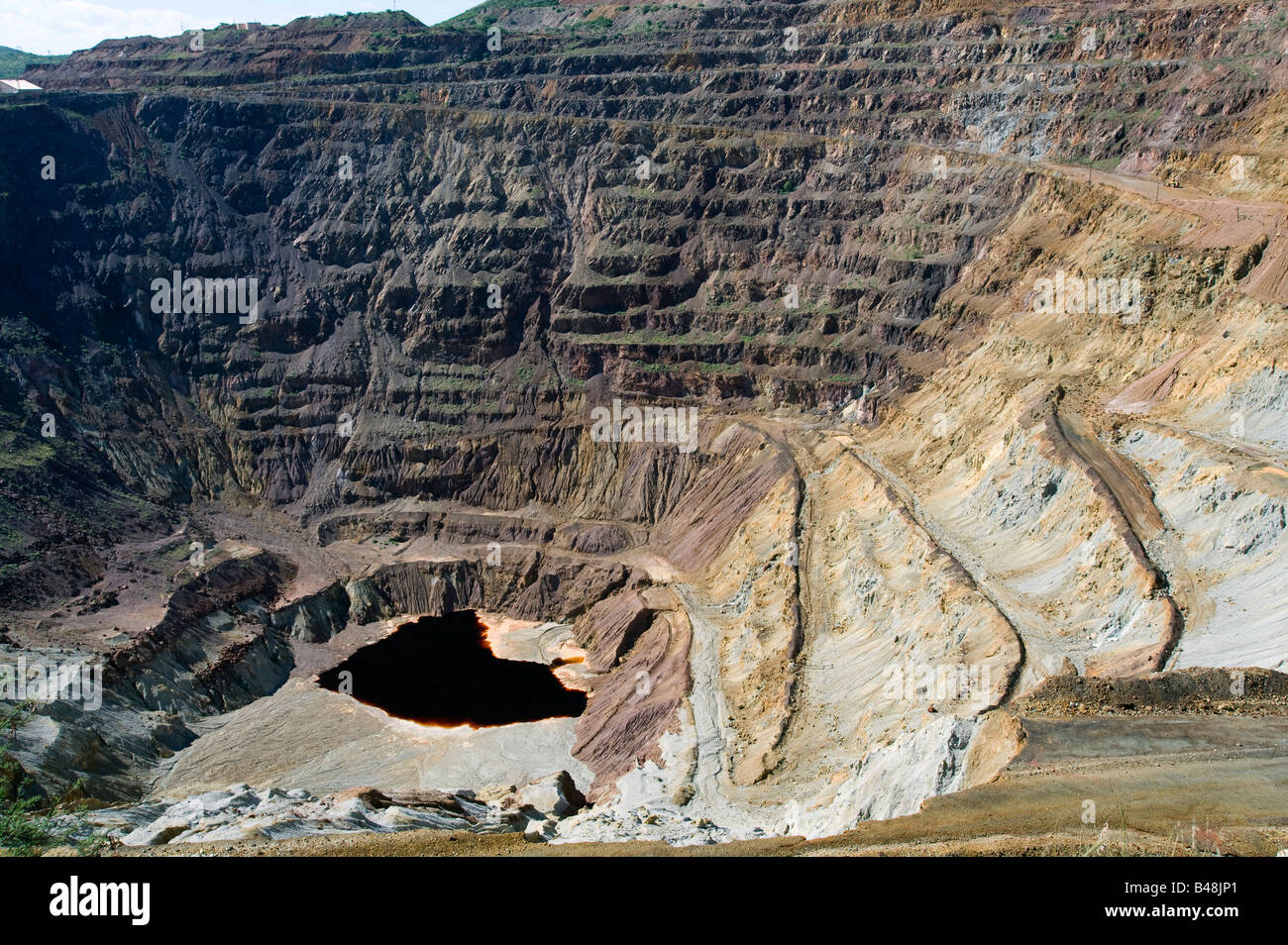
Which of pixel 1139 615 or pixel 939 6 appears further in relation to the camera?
pixel 939 6

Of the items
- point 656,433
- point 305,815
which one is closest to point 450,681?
point 656,433

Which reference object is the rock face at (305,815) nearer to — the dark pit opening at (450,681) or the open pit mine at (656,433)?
the open pit mine at (656,433)

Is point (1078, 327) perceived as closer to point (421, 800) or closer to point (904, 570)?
point (904, 570)

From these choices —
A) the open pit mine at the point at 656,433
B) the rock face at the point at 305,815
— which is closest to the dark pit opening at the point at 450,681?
the open pit mine at the point at 656,433

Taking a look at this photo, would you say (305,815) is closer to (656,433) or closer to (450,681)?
(450,681)

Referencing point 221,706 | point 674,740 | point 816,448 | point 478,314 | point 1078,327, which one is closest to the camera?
point 674,740

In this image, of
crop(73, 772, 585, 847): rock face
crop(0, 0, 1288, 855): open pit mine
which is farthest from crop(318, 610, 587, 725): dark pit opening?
crop(73, 772, 585, 847): rock face

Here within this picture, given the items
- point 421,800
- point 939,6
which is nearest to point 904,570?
point 421,800
